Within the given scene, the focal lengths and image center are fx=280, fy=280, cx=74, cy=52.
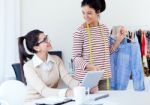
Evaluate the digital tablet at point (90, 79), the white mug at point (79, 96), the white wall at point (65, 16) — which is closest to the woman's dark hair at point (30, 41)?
the digital tablet at point (90, 79)

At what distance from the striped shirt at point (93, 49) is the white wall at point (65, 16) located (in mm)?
1436

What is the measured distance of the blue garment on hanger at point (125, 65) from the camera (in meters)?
2.82

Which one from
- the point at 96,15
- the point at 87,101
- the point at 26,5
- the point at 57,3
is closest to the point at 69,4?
the point at 57,3

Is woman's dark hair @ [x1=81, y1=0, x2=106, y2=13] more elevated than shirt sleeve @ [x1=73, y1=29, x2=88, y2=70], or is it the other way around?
woman's dark hair @ [x1=81, y1=0, x2=106, y2=13]

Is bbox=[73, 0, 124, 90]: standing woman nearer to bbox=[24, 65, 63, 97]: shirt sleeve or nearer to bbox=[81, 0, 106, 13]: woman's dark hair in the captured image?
bbox=[81, 0, 106, 13]: woman's dark hair

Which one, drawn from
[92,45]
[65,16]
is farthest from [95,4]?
[65,16]

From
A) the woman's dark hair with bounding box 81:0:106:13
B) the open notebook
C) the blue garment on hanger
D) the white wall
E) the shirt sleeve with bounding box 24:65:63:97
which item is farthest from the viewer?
the white wall

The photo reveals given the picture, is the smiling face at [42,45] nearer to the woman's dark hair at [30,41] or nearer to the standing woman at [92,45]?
the woman's dark hair at [30,41]

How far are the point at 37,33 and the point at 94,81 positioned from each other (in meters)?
0.67

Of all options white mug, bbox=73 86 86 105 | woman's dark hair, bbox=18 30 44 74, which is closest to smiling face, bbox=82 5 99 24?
woman's dark hair, bbox=18 30 44 74

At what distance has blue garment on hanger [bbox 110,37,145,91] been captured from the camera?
111 inches

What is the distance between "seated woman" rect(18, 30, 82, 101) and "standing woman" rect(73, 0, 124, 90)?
0.17 meters

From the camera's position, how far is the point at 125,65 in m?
2.88

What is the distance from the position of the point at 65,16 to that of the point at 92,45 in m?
1.55
